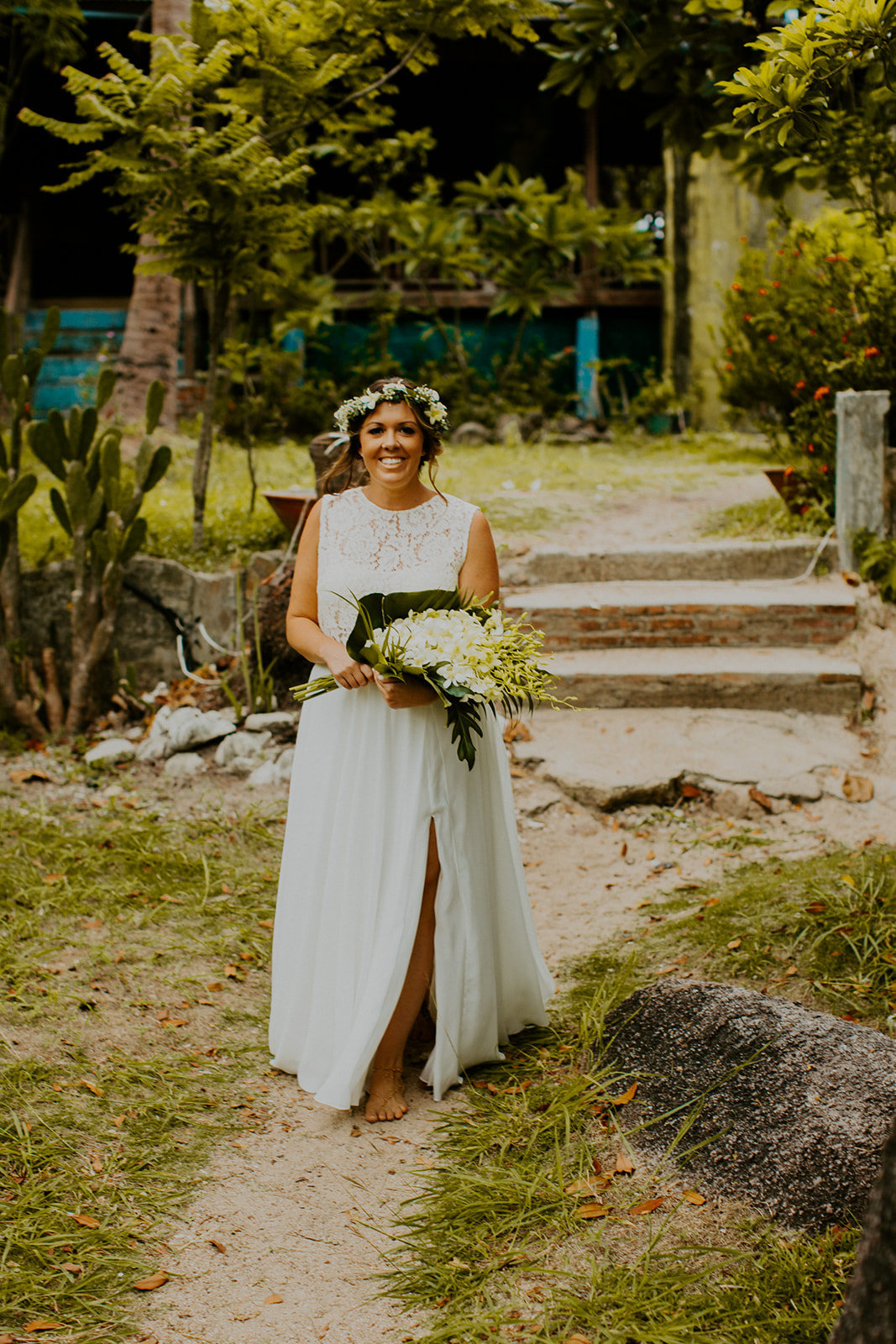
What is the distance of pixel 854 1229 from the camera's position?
2393mm

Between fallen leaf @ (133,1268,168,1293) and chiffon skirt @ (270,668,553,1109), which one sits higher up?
chiffon skirt @ (270,668,553,1109)

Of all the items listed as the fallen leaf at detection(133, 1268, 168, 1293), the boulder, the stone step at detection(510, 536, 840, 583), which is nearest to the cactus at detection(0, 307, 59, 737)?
the boulder

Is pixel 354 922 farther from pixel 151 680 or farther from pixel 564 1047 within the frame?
pixel 151 680

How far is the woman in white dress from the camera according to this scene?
3023mm

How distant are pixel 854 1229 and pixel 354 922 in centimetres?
142

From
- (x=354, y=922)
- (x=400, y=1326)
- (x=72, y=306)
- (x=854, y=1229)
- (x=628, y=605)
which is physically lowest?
(x=400, y=1326)

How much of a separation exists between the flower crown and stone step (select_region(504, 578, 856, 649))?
326 centimetres

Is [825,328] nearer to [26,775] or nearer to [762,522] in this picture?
[762,522]

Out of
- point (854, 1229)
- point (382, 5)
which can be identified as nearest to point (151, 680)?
point (382, 5)

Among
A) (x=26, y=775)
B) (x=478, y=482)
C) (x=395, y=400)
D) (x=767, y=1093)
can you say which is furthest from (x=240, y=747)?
(x=478, y=482)

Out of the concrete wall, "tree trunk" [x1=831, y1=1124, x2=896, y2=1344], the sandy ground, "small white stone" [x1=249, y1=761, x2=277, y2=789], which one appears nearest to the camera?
"tree trunk" [x1=831, y1=1124, x2=896, y2=1344]

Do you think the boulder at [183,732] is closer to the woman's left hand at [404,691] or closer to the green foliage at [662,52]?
the woman's left hand at [404,691]

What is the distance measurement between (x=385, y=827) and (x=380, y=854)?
0.25 ft

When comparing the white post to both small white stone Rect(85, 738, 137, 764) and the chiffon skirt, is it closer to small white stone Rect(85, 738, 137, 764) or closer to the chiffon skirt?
the chiffon skirt
